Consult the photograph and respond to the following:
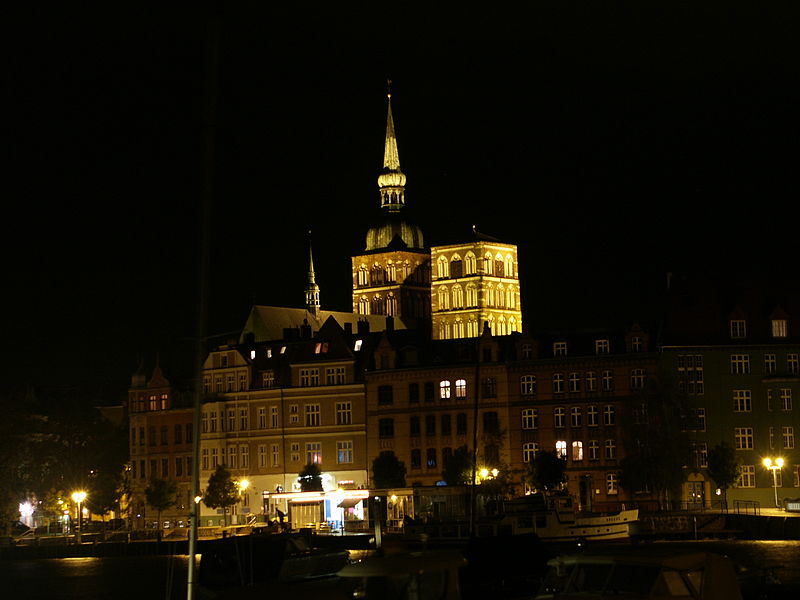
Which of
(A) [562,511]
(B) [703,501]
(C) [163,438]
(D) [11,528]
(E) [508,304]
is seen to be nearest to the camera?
(A) [562,511]

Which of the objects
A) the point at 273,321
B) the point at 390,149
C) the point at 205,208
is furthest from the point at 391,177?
the point at 205,208

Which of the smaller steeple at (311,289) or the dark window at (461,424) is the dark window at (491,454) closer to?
the dark window at (461,424)

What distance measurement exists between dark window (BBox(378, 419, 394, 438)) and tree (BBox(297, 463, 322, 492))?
13.6ft

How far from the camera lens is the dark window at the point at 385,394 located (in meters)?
92.6

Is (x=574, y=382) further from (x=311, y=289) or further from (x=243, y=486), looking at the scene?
(x=311, y=289)

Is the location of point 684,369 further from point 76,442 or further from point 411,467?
point 76,442

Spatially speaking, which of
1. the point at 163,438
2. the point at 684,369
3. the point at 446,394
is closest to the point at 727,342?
the point at 684,369

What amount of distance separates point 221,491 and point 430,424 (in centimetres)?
1220

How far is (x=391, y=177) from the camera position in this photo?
179500mm

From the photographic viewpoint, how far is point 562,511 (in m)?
67.6

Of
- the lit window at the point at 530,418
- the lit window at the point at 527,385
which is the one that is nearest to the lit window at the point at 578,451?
the lit window at the point at 530,418

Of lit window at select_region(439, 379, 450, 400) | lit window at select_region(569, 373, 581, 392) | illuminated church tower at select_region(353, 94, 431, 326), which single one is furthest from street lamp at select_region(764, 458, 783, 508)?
illuminated church tower at select_region(353, 94, 431, 326)

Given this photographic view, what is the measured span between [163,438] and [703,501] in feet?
115

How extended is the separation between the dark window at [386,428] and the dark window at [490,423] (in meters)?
5.82
